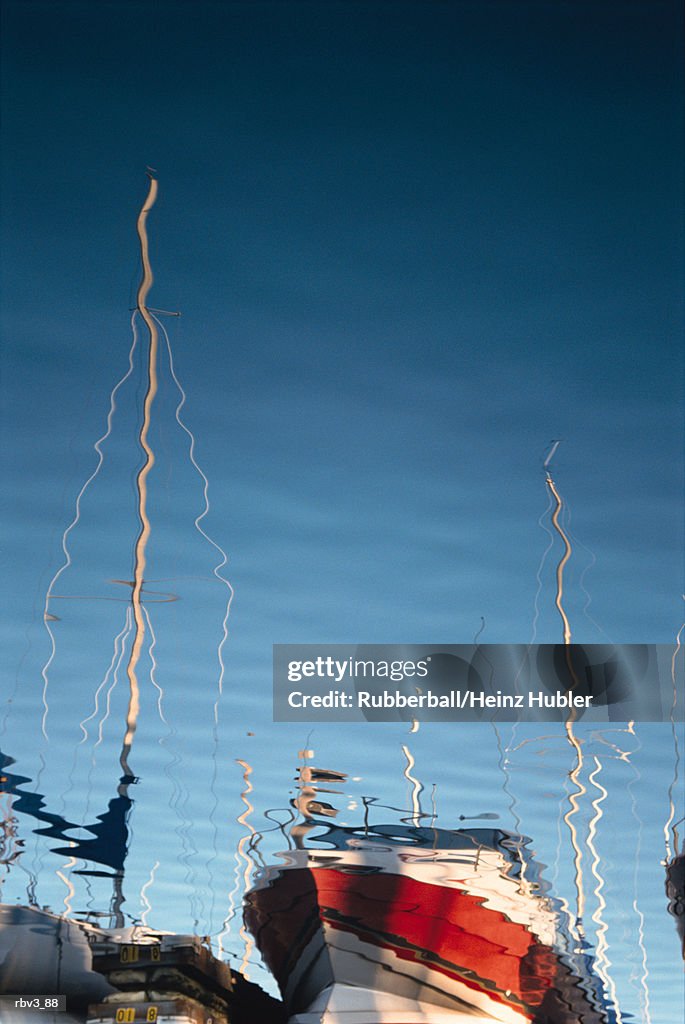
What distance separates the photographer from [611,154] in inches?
170

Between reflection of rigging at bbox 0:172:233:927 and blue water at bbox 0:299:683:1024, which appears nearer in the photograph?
reflection of rigging at bbox 0:172:233:927

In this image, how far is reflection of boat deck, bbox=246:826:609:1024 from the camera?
629 cm

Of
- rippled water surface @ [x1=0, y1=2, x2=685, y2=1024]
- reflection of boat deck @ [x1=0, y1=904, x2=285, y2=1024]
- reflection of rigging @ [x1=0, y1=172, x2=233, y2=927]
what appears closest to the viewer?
rippled water surface @ [x1=0, y1=2, x2=685, y2=1024]

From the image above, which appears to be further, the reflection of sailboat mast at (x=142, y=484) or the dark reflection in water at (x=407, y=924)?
the dark reflection in water at (x=407, y=924)

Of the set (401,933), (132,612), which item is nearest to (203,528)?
(132,612)

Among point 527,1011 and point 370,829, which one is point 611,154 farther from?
point 527,1011

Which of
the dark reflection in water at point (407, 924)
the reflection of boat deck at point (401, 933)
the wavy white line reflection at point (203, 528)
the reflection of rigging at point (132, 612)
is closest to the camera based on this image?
the reflection of rigging at point (132, 612)

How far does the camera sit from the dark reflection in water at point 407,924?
6.10m

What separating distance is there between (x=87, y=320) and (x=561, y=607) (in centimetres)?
299

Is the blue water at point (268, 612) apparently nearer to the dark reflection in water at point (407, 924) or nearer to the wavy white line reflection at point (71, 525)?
the wavy white line reflection at point (71, 525)

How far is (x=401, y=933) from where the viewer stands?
6.84 metres

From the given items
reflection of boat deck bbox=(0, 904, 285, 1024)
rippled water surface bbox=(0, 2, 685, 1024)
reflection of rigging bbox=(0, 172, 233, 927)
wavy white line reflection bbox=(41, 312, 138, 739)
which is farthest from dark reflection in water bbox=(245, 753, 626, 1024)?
wavy white line reflection bbox=(41, 312, 138, 739)

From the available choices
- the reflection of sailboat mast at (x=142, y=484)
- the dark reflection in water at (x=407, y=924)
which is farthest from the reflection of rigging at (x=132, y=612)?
the dark reflection in water at (x=407, y=924)

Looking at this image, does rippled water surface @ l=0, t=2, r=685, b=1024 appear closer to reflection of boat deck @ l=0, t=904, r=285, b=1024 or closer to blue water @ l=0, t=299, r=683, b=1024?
blue water @ l=0, t=299, r=683, b=1024
